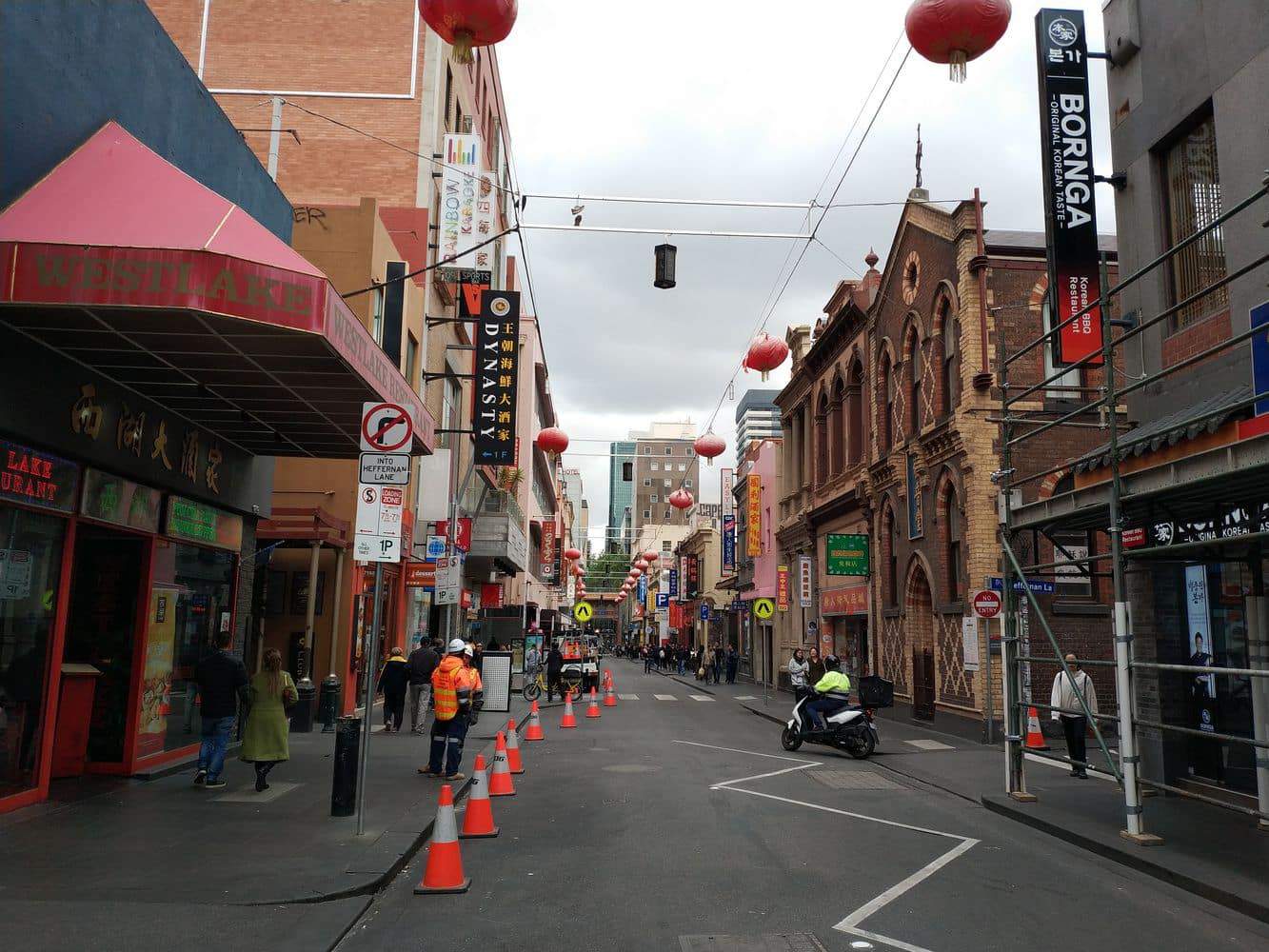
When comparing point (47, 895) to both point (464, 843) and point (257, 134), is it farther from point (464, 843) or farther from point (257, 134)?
point (257, 134)

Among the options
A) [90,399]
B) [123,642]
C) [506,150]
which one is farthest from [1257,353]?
[506,150]

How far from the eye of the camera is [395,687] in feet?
61.2

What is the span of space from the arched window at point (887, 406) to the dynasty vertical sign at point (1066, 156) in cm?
1161

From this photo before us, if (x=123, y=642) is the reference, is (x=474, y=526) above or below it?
above

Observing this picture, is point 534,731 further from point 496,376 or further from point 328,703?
point 496,376

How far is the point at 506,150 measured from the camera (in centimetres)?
4428

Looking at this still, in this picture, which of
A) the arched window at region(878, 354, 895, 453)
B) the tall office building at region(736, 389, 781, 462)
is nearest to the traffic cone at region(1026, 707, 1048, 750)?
the arched window at region(878, 354, 895, 453)

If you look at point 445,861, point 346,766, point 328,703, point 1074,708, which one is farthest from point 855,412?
point 445,861

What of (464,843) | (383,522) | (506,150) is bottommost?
(464,843)

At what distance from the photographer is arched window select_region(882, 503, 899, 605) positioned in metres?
25.5

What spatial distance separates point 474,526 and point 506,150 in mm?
19149

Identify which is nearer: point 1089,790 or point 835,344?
point 1089,790

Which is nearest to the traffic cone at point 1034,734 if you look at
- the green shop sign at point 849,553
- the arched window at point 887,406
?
the green shop sign at point 849,553

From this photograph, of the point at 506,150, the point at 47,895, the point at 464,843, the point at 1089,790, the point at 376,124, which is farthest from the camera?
the point at 506,150
